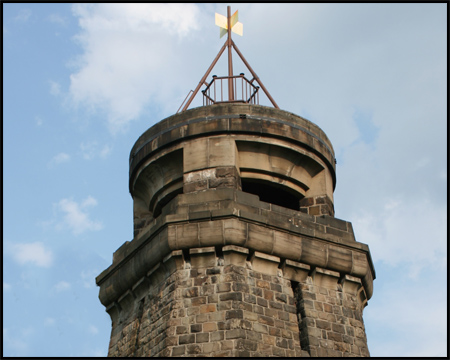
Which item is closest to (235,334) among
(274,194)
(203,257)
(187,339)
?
(187,339)

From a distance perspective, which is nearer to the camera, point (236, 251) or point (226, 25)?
point (236, 251)

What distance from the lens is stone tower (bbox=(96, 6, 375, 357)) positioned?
50.6 ft

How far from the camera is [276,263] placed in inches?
643

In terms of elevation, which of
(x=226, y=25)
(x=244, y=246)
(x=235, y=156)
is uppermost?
(x=226, y=25)

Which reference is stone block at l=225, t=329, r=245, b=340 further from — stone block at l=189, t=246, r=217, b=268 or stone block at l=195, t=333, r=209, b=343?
stone block at l=189, t=246, r=217, b=268

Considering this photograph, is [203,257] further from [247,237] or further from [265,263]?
[265,263]

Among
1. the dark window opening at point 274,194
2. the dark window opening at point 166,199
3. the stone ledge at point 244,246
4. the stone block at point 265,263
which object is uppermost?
the dark window opening at point 274,194

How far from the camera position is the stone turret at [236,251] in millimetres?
15422

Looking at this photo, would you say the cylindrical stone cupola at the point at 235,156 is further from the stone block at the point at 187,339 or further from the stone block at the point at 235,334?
the stone block at the point at 235,334

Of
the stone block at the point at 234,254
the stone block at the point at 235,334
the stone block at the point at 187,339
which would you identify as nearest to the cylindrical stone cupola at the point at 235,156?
the stone block at the point at 234,254

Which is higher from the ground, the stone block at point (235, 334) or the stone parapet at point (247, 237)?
the stone parapet at point (247, 237)

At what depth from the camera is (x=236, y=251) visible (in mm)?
15898

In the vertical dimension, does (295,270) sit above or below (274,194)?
below

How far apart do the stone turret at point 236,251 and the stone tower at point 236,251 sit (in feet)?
0.08
